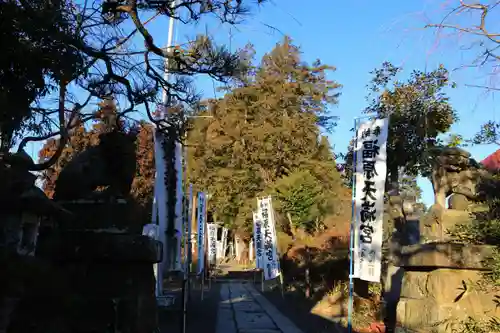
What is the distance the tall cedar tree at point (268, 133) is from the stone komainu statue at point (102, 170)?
23611mm

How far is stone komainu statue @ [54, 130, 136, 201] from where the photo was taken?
13.7ft

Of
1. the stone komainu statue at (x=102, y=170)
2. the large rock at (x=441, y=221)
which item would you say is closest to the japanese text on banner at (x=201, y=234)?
the large rock at (x=441, y=221)

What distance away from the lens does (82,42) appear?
182 inches

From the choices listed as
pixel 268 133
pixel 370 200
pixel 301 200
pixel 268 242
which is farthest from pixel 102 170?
pixel 268 133

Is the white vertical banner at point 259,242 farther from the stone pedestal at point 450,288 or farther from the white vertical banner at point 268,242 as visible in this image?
the stone pedestal at point 450,288

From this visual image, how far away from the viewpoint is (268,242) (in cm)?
1612

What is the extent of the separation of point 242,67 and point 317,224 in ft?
49.9

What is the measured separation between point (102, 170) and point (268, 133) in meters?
24.5

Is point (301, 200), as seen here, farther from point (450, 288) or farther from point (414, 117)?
point (450, 288)

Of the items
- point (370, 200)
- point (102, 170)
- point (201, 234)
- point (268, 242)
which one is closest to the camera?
point (102, 170)

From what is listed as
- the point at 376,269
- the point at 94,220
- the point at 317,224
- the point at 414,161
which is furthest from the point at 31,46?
the point at 317,224

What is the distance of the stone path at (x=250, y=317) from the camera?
418 inches

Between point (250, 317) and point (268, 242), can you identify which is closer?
point (250, 317)

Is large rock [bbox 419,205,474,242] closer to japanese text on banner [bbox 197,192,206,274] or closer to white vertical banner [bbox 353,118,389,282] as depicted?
white vertical banner [bbox 353,118,389,282]
